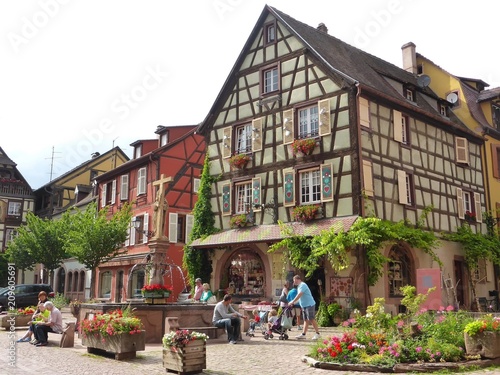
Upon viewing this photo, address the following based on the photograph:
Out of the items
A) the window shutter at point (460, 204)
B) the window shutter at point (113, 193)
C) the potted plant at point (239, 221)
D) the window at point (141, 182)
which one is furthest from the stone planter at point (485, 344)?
the window shutter at point (113, 193)

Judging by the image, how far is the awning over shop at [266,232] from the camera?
19.0m

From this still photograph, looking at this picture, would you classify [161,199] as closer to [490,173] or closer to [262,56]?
[262,56]

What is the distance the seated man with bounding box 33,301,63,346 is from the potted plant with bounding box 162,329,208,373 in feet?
15.7

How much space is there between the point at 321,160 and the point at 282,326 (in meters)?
8.02

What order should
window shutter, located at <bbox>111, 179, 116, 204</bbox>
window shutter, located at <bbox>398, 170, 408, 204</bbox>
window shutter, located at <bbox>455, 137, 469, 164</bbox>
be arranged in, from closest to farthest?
window shutter, located at <bbox>398, 170, 408, 204</bbox>, window shutter, located at <bbox>455, 137, 469, 164</bbox>, window shutter, located at <bbox>111, 179, 116, 204</bbox>

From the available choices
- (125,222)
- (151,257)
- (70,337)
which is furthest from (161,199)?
(125,222)

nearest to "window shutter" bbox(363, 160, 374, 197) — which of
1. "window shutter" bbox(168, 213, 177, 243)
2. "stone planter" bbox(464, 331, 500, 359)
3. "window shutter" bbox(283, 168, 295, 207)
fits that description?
"window shutter" bbox(283, 168, 295, 207)

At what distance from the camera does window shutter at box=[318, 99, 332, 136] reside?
20328mm

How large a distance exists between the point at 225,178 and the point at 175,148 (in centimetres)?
750

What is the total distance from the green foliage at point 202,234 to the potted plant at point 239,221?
1.10m

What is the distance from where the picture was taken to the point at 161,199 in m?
15.8

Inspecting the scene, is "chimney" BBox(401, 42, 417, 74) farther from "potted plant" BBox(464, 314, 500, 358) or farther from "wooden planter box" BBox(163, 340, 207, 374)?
"wooden planter box" BBox(163, 340, 207, 374)

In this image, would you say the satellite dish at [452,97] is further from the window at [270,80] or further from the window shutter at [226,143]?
the window shutter at [226,143]

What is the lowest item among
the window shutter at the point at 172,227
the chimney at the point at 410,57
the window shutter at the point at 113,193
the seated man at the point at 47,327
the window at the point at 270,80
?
the seated man at the point at 47,327
